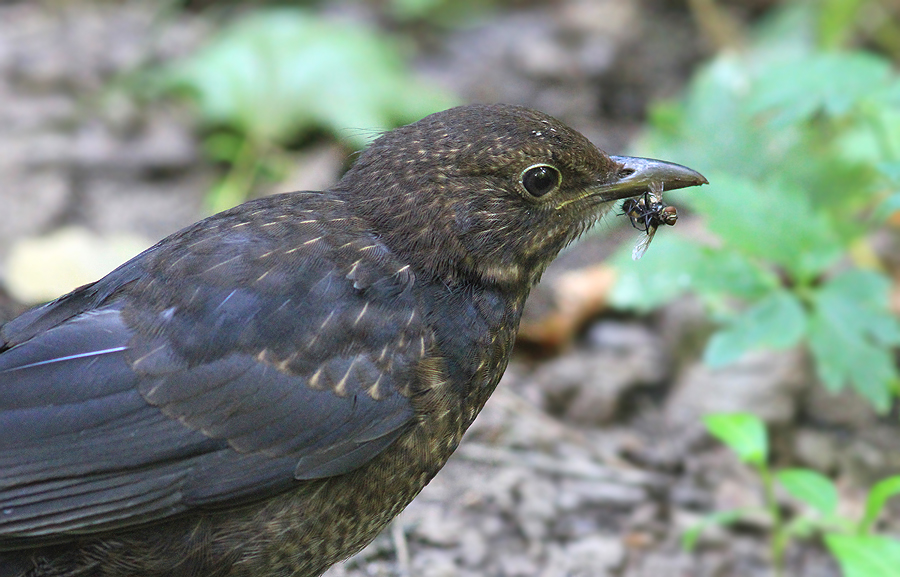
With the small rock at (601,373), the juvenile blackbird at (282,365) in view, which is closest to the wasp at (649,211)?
the juvenile blackbird at (282,365)

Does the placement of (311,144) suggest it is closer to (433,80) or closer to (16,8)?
(433,80)

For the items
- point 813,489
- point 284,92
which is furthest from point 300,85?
point 813,489

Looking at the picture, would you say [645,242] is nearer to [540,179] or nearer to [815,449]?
[540,179]

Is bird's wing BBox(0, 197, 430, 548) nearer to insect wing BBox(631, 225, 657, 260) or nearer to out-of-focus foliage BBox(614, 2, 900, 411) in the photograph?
insect wing BBox(631, 225, 657, 260)

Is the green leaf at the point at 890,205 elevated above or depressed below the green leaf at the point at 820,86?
below

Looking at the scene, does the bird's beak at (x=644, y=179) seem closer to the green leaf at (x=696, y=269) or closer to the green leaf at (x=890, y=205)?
the green leaf at (x=890, y=205)

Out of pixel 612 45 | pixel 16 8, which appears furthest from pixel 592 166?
pixel 16 8
